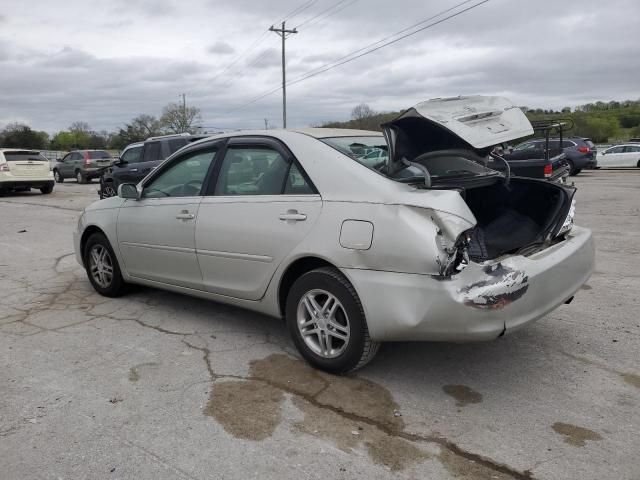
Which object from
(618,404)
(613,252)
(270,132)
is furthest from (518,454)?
(613,252)

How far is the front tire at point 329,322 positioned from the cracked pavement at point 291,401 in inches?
6.0

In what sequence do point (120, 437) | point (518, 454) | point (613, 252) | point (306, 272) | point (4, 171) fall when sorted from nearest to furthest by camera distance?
point (518, 454)
point (120, 437)
point (306, 272)
point (613, 252)
point (4, 171)

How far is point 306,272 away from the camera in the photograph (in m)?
3.62

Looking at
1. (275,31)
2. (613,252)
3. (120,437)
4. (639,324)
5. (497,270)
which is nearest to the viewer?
(120,437)

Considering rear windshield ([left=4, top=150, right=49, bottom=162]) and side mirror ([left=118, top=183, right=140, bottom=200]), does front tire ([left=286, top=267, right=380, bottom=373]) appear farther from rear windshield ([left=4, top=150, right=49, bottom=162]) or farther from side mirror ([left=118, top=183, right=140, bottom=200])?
rear windshield ([left=4, top=150, right=49, bottom=162])

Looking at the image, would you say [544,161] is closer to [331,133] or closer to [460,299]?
[331,133]

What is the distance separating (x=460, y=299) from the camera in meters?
2.96

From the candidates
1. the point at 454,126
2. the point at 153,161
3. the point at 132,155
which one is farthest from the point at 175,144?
the point at 454,126

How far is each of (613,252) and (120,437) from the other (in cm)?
655

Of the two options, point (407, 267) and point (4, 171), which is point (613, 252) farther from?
point (4, 171)

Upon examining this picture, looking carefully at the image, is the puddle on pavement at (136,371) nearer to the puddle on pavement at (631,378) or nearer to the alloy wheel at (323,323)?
the alloy wheel at (323,323)

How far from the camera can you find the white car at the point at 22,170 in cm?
1903

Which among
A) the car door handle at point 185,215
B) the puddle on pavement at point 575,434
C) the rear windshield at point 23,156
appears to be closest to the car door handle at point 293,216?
the car door handle at point 185,215

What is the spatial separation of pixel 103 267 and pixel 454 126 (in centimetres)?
378
